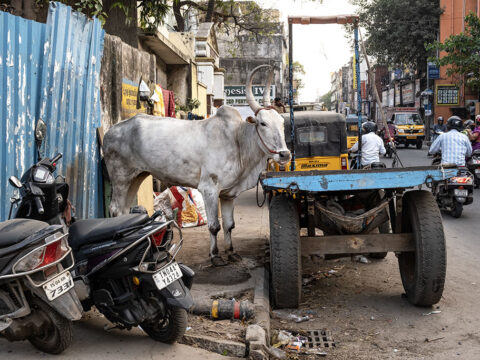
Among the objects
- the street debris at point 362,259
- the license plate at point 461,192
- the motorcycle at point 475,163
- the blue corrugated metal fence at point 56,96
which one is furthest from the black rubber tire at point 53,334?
the motorcycle at point 475,163

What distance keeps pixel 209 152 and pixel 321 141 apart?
570 centimetres

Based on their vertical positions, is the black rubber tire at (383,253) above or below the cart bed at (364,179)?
below

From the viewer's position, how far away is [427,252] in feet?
15.3

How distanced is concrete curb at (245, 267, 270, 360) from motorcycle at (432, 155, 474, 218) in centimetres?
494

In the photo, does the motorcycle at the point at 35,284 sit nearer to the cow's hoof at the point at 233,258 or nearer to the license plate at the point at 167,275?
the license plate at the point at 167,275

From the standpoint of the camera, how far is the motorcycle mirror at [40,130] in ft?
16.2

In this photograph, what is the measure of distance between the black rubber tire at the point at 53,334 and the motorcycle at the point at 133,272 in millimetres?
224

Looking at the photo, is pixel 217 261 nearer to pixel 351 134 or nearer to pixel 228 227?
pixel 228 227

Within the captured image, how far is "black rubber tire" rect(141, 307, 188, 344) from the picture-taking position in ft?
12.2

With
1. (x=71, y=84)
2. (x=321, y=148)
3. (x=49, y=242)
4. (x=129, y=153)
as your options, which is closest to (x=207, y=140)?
(x=129, y=153)

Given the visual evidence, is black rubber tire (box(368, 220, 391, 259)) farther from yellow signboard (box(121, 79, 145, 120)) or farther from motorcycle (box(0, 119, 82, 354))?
motorcycle (box(0, 119, 82, 354))

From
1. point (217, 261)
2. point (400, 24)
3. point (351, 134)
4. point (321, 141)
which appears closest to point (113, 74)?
point (217, 261)

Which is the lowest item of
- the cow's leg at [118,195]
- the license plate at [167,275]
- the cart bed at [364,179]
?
the license plate at [167,275]

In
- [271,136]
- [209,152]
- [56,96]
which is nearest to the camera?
[56,96]
